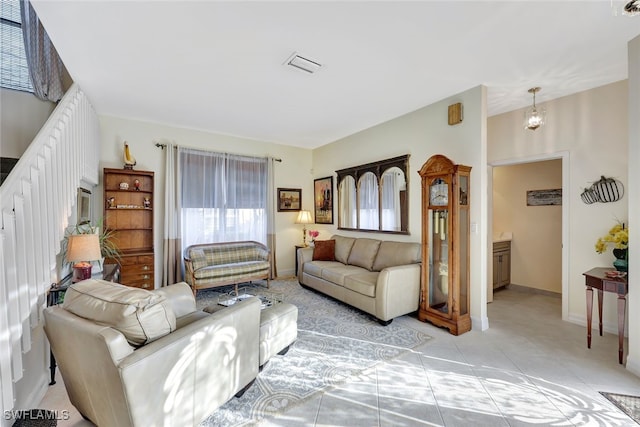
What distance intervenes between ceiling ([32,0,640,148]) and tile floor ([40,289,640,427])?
2770mm

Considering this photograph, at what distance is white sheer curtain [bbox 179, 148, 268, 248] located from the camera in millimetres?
4727

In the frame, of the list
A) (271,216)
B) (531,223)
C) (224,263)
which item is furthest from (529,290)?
(224,263)

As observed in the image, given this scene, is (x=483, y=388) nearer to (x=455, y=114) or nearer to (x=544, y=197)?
(x=455, y=114)

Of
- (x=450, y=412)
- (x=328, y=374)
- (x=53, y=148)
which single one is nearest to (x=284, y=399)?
(x=328, y=374)

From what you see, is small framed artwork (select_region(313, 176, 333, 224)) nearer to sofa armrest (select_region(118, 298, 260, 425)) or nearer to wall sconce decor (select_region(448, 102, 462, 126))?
wall sconce decor (select_region(448, 102, 462, 126))

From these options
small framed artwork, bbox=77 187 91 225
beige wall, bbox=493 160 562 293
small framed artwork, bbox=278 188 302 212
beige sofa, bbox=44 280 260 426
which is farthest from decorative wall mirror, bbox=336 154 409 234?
small framed artwork, bbox=77 187 91 225

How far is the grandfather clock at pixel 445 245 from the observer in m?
3.01

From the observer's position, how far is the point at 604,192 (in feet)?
9.98

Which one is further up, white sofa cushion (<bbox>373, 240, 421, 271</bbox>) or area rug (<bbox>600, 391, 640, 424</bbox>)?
white sofa cushion (<bbox>373, 240, 421, 271</bbox>)

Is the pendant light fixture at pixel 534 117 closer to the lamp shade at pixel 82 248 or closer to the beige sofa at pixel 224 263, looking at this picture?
the beige sofa at pixel 224 263

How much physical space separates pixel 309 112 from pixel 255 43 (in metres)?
1.68

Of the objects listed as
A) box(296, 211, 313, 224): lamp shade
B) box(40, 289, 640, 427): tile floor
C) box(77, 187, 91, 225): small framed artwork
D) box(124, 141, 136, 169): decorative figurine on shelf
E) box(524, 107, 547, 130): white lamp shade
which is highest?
box(524, 107, 547, 130): white lamp shade

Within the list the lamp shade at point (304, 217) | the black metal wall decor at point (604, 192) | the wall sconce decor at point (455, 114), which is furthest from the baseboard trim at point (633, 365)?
the lamp shade at point (304, 217)

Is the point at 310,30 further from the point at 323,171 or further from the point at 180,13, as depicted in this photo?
the point at 323,171
